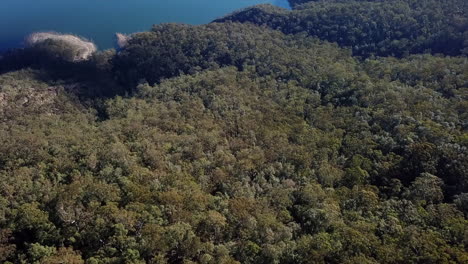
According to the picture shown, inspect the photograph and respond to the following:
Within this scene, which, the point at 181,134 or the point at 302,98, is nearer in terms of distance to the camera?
the point at 181,134

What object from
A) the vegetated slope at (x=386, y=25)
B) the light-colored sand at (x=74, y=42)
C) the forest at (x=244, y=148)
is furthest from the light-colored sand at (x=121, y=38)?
the vegetated slope at (x=386, y=25)

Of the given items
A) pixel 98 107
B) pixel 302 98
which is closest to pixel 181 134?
pixel 302 98

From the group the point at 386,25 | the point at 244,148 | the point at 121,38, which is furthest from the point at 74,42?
the point at 386,25

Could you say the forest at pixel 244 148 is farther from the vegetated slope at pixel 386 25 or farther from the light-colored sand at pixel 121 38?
the light-colored sand at pixel 121 38

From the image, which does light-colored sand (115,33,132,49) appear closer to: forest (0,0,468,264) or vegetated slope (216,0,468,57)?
forest (0,0,468,264)

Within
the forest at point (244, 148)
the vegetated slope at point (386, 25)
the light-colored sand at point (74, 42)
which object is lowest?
the forest at point (244, 148)

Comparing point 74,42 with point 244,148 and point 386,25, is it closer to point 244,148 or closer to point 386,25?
point 244,148

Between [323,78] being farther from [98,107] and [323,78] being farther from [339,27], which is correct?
[98,107]

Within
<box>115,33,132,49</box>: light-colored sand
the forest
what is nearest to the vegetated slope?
the forest
